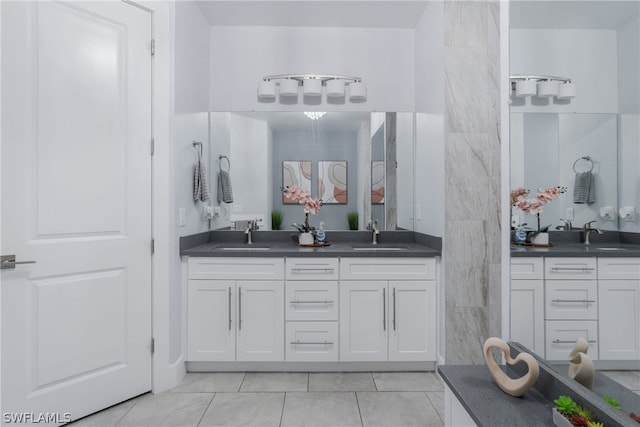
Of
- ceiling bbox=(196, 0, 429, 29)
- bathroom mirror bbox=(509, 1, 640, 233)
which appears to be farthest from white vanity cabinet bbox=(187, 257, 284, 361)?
ceiling bbox=(196, 0, 429, 29)

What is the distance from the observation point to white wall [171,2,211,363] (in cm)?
Result: 231

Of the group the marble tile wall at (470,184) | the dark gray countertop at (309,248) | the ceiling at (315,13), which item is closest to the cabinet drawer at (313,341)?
the dark gray countertop at (309,248)

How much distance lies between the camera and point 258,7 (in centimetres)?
275

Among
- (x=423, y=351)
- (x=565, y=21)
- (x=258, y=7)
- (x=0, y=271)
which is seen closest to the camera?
(x=565, y=21)

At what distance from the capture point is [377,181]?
121 inches

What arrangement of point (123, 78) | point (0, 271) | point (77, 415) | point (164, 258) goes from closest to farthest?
point (0, 271)
point (77, 415)
point (123, 78)
point (164, 258)

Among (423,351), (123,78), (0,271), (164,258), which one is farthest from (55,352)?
(423,351)

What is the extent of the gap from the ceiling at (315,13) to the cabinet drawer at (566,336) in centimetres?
246

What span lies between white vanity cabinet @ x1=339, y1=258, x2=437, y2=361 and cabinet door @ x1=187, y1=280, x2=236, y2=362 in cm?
79

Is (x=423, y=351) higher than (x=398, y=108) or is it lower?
lower

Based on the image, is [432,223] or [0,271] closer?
[0,271]

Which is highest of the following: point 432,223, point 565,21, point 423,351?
point 565,21

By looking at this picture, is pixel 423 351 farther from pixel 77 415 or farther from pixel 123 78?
pixel 123 78

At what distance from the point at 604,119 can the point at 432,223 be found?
68.1 inches
